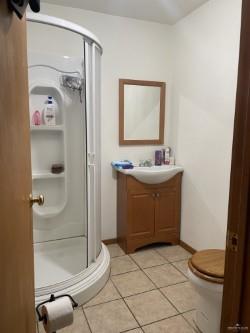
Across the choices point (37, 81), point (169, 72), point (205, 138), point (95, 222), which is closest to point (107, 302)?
point (95, 222)

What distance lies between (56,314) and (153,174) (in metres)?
1.69

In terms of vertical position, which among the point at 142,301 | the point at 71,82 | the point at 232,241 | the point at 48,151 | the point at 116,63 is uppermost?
the point at 116,63

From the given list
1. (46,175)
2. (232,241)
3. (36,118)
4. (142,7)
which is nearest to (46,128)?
(36,118)

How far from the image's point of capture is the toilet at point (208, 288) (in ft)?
5.14

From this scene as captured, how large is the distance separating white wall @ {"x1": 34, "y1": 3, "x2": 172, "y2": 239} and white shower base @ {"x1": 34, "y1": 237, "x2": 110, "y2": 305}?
58 cm

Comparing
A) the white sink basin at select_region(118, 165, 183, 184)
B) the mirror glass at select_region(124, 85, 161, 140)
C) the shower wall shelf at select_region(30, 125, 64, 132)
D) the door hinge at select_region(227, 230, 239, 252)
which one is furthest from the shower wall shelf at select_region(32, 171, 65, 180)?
the door hinge at select_region(227, 230, 239, 252)

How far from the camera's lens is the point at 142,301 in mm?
2029

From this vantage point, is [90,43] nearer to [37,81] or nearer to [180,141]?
[37,81]

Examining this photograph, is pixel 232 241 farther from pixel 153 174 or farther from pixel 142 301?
pixel 153 174

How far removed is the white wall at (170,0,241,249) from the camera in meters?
2.27

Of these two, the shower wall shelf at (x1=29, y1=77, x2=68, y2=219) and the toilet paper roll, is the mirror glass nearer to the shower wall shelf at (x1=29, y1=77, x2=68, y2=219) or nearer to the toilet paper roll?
the shower wall shelf at (x1=29, y1=77, x2=68, y2=219)

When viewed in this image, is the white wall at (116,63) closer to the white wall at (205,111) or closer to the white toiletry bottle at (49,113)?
the white wall at (205,111)

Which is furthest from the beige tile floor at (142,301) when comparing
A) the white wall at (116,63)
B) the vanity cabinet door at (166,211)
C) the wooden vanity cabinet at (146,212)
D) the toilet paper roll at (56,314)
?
the white wall at (116,63)

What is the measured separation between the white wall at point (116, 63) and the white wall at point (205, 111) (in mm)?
206
